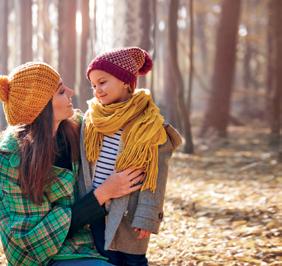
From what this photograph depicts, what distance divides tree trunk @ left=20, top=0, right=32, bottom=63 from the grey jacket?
6836 mm

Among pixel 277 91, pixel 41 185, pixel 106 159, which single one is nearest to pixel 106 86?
pixel 106 159

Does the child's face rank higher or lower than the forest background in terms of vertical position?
higher

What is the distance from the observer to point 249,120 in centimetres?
1828

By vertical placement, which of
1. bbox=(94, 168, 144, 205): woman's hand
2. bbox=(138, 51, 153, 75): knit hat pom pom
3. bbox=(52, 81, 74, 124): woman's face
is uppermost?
bbox=(138, 51, 153, 75): knit hat pom pom

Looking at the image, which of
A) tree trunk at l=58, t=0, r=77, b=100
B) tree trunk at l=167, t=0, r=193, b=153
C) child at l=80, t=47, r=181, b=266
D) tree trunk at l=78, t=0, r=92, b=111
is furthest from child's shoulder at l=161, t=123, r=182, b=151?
tree trunk at l=167, t=0, r=193, b=153

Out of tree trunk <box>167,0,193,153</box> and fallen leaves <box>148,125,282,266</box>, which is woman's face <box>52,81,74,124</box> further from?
tree trunk <box>167,0,193,153</box>

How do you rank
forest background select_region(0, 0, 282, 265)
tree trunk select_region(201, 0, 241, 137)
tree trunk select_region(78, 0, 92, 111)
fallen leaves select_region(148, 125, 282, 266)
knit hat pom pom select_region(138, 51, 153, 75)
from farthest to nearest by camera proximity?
tree trunk select_region(201, 0, 241, 137), tree trunk select_region(78, 0, 92, 111), forest background select_region(0, 0, 282, 265), fallen leaves select_region(148, 125, 282, 266), knit hat pom pom select_region(138, 51, 153, 75)

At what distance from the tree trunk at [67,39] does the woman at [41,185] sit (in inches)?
190

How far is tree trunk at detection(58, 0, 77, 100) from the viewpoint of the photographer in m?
7.74

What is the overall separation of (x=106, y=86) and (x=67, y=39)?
202 inches

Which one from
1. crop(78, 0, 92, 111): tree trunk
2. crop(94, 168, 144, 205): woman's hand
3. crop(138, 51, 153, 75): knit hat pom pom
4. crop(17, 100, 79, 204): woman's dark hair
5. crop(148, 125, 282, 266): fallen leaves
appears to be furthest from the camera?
crop(78, 0, 92, 111): tree trunk

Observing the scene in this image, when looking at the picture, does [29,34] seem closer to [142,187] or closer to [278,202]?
[278,202]

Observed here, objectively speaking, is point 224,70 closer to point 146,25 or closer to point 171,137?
point 146,25

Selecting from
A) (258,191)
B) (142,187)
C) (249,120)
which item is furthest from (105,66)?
(249,120)
